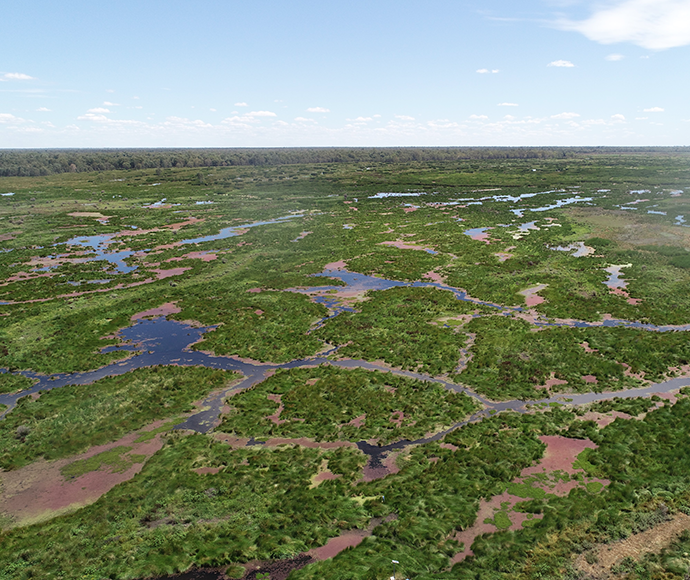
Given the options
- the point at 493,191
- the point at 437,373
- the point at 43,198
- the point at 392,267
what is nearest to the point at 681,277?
the point at 392,267

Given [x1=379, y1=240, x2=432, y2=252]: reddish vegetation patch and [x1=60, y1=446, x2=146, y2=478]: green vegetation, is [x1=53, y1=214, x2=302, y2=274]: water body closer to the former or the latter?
[x1=379, y1=240, x2=432, y2=252]: reddish vegetation patch

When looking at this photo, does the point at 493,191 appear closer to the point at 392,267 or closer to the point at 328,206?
the point at 328,206

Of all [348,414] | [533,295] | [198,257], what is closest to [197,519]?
[348,414]

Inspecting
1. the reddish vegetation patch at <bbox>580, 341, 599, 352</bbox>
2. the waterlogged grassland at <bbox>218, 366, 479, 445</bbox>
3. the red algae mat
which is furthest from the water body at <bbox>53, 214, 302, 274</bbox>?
the reddish vegetation patch at <bbox>580, 341, 599, 352</bbox>

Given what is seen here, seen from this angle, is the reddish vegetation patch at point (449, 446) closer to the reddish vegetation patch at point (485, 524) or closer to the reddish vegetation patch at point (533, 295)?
the reddish vegetation patch at point (485, 524)

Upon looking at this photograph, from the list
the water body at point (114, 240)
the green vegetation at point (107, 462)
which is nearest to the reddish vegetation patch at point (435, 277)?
the green vegetation at point (107, 462)

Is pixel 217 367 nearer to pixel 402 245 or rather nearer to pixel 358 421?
pixel 358 421
